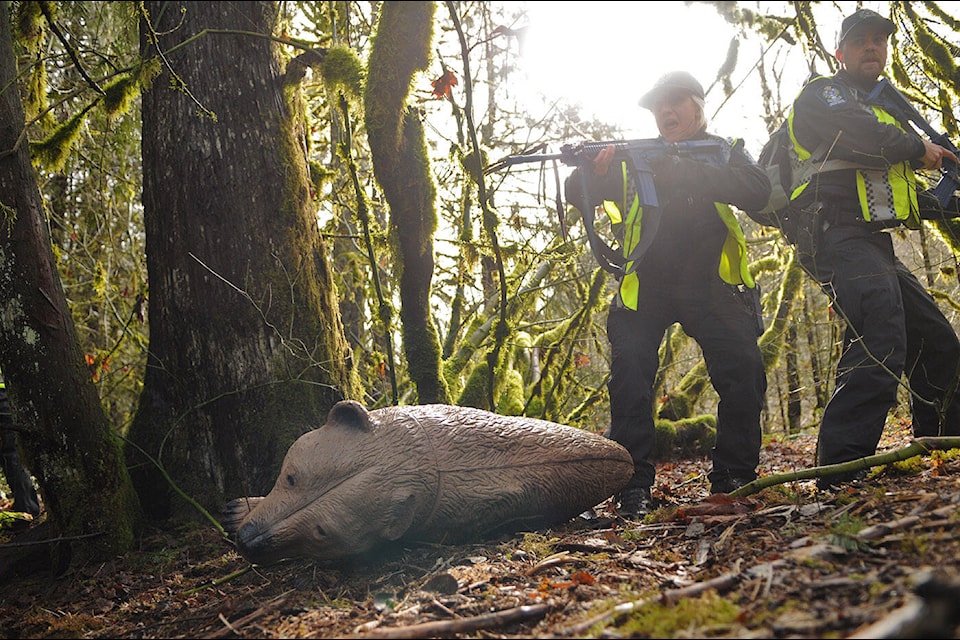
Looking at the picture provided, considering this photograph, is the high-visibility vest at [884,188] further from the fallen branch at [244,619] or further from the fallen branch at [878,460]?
the fallen branch at [244,619]

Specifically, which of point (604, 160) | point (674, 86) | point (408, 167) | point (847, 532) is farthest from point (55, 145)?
point (847, 532)

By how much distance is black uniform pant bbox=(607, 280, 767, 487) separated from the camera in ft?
14.3

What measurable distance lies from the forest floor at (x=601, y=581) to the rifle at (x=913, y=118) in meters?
1.74

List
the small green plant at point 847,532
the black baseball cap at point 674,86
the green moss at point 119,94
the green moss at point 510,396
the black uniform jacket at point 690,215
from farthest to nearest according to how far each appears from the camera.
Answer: the green moss at point 510,396
the green moss at point 119,94
the black baseball cap at point 674,86
the black uniform jacket at point 690,215
the small green plant at point 847,532

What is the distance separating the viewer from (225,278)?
4633 millimetres

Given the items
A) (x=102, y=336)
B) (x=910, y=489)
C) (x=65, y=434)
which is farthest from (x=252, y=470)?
(x=102, y=336)

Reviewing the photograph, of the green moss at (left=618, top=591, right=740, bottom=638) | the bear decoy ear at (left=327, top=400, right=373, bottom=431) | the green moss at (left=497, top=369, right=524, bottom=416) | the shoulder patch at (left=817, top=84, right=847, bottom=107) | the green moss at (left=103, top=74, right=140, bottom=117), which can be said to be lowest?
the green moss at (left=618, top=591, right=740, bottom=638)

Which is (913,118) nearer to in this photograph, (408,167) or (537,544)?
(408,167)

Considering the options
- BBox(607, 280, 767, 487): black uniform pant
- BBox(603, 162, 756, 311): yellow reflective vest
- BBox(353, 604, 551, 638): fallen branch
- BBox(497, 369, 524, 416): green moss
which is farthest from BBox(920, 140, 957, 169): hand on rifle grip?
BBox(497, 369, 524, 416): green moss

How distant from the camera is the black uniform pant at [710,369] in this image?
4.36m

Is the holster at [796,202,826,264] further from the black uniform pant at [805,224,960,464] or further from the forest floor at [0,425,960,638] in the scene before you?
the forest floor at [0,425,960,638]

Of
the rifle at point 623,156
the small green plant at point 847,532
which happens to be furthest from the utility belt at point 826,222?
the small green plant at point 847,532

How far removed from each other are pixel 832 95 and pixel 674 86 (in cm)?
98

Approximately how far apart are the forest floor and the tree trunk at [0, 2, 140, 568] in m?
0.31
